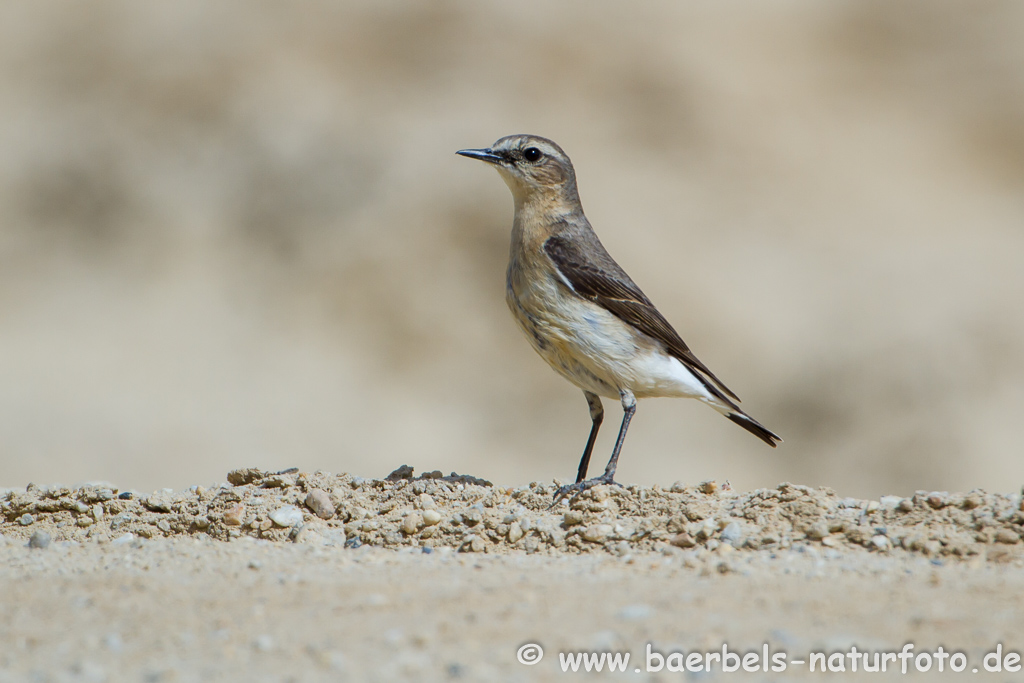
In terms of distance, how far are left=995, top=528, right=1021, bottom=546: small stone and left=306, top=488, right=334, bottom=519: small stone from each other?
3.84 m

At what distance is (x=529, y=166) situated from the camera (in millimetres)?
8375

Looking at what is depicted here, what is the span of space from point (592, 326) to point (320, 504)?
2408mm

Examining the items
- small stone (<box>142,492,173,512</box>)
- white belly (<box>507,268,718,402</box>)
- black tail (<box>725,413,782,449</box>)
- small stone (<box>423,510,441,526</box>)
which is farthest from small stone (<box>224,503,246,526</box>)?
black tail (<box>725,413,782,449</box>)

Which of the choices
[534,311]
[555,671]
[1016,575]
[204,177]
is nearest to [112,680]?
[555,671]

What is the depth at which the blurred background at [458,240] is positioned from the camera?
759 inches

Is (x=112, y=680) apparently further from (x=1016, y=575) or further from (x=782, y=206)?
(x=782, y=206)

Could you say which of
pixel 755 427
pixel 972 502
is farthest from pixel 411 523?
pixel 755 427

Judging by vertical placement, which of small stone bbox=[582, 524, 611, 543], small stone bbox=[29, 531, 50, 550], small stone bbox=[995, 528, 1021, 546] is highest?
small stone bbox=[995, 528, 1021, 546]

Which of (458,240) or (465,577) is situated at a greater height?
(458,240)

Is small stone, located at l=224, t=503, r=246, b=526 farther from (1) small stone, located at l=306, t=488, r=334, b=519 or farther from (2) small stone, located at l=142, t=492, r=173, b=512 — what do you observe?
(2) small stone, located at l=142, t=492, r=173, b=512

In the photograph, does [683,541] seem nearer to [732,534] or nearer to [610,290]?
[732,534]

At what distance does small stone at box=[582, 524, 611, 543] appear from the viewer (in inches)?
227

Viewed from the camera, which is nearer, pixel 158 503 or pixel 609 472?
pixel 158 503

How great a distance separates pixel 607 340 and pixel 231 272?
580 inches
